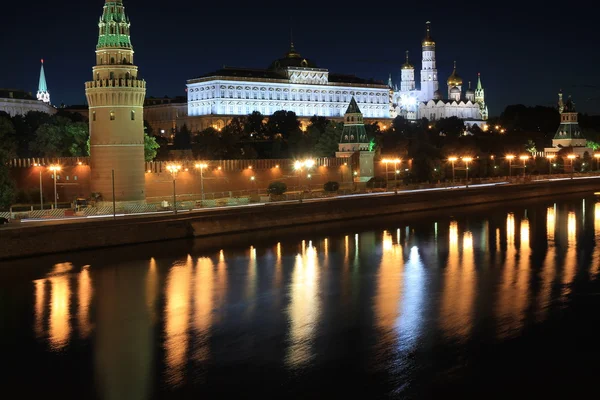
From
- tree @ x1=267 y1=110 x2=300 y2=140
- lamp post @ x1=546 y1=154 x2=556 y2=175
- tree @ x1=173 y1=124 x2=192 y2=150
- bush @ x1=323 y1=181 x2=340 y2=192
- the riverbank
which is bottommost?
the riverbank

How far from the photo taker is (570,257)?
107 ft

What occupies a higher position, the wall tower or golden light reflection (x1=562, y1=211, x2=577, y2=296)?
the wall tower

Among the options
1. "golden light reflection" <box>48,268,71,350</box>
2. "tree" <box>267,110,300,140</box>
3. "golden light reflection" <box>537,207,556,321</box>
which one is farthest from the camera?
"tree" <box>267,110,300,140</box>

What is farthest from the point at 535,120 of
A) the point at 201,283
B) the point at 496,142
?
the point at 201,283

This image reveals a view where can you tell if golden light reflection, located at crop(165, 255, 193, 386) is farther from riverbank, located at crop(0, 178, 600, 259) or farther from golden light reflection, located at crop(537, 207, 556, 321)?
golden light reflection, located at crop(537, 207, 556, 321)

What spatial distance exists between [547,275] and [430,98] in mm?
111103

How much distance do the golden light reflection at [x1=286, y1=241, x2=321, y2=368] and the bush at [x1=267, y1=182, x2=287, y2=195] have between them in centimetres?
1724

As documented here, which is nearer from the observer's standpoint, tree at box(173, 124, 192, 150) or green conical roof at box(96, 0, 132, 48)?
green conical roof at box(96, 0, 132, 48)

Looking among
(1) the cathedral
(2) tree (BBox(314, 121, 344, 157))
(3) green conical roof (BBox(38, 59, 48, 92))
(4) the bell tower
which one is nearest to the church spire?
(3) green conical roof (BBox(38, 59, 48, 92))

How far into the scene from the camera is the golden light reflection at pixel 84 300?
22.1 m

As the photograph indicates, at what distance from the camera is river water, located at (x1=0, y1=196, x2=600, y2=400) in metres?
18.0

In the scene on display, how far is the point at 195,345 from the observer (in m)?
20.5

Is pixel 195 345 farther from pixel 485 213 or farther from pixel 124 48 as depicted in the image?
pixel 485 213

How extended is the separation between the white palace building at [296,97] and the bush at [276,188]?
181 feet
